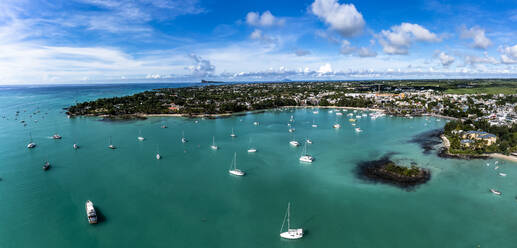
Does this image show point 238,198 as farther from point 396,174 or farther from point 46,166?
point 46,166

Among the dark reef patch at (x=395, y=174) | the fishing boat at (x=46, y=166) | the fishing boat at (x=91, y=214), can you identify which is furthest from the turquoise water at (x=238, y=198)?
the dark reef patch at (x=395, y=174)

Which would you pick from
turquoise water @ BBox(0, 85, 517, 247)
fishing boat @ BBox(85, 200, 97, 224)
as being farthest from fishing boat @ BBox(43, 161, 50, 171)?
fishing boat @ BBox(85, 200, 97, 224)

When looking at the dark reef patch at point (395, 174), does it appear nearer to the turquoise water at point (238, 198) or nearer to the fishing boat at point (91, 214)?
the turquoise water at point (238, 198)

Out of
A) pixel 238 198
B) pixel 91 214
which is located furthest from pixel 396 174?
pixel 91 214

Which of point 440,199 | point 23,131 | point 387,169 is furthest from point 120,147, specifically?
point 440,199

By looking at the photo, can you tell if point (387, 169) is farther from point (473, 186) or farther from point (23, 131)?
point (23, 131)

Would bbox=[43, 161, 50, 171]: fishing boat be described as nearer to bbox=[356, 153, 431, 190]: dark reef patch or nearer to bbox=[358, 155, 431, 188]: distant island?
bbox=[356, 153, 431, 190]: dark reef patch
